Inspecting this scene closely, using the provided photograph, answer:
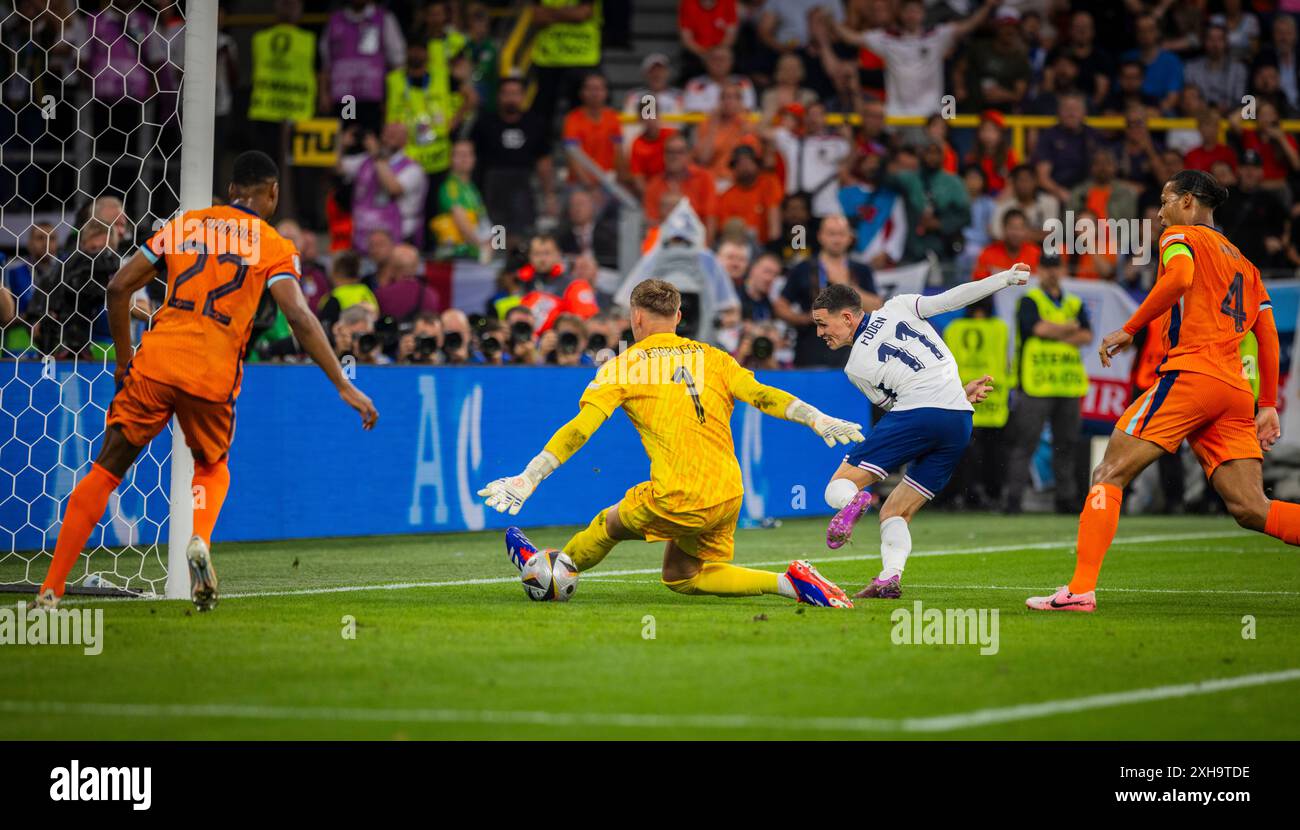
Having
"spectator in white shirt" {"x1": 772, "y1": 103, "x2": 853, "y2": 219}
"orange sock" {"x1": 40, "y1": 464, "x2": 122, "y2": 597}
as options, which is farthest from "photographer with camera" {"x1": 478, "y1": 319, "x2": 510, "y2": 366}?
"orange sock" {"x1": 40, "y1": 464, "x2": 122, "y2": 597}

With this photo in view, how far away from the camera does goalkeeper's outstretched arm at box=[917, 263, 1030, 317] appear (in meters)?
9.65

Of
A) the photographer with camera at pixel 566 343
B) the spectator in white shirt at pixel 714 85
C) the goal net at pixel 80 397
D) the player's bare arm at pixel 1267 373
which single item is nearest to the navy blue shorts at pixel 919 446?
the player's bare arm at pixel 1267 373

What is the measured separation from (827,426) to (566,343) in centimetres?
773

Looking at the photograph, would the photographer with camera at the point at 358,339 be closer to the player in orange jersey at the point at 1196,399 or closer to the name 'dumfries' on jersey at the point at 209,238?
the name 'dumfries' on jersey at the point at 209,238

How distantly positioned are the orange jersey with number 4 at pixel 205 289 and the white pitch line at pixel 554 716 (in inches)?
104

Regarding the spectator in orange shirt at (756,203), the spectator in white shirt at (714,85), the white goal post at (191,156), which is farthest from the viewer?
the spectator in white shirt at (714,85)

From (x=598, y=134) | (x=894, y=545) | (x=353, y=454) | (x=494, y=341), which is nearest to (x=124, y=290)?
(x=894, y=545)

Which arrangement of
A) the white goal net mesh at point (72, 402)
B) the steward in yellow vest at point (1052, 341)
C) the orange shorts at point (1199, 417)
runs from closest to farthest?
1. the orange shorts at point (1199, 417)
2. the white goal net mesh at point (72, 402)
3. the steward in yellow vest at point (1052, 341)

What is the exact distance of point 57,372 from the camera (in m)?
12.3

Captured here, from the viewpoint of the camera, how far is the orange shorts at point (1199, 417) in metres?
9.15

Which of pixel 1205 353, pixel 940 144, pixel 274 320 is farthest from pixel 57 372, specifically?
pixel 940 144

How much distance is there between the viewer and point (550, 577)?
31.0ft

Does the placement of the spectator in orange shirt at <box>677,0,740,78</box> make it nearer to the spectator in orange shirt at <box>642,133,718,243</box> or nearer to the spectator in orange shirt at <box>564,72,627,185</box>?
the spectator in orange shirt at <box>564,72,627,185</box>
